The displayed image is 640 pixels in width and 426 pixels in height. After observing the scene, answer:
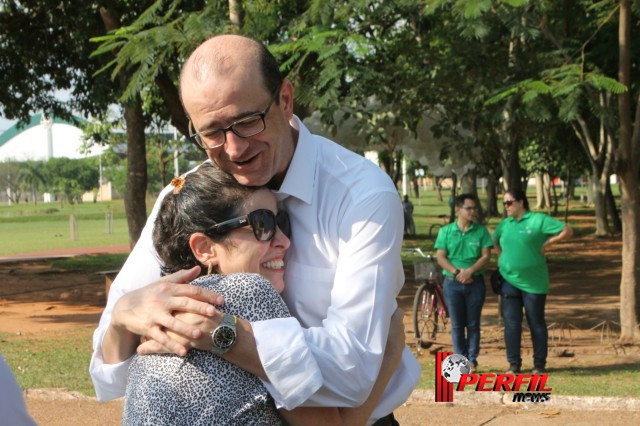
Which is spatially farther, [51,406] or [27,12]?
[27,12]

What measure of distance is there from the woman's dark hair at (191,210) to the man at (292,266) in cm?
5

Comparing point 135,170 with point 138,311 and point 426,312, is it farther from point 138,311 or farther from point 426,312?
point 138,311

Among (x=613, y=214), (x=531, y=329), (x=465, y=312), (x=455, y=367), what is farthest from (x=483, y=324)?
(x=613, y=214)

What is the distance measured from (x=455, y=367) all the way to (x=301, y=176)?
22.3ft

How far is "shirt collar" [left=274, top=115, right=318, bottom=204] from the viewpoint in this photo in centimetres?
240

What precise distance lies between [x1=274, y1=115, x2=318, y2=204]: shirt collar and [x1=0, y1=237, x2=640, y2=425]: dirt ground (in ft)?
15.3

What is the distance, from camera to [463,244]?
10.0 metres

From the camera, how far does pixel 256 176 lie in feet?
7.63

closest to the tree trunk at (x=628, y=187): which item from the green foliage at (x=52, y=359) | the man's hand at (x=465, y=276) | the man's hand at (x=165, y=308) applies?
the man's hand at (x=465, y=276)

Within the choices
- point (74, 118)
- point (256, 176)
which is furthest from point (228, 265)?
point (74, 118)

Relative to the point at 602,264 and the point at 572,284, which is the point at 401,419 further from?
the point at 602,264

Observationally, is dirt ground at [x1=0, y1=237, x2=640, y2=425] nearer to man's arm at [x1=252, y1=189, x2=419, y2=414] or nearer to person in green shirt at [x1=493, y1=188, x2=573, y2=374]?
person in green shirt at [x1=493, y1=188, x2=573, y2=374]

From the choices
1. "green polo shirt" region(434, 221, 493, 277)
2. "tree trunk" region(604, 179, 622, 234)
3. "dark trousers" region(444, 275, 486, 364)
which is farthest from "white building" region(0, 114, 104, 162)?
"dark trousers" region(444, 275, 486, 364)

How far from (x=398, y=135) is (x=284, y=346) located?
14.9m
